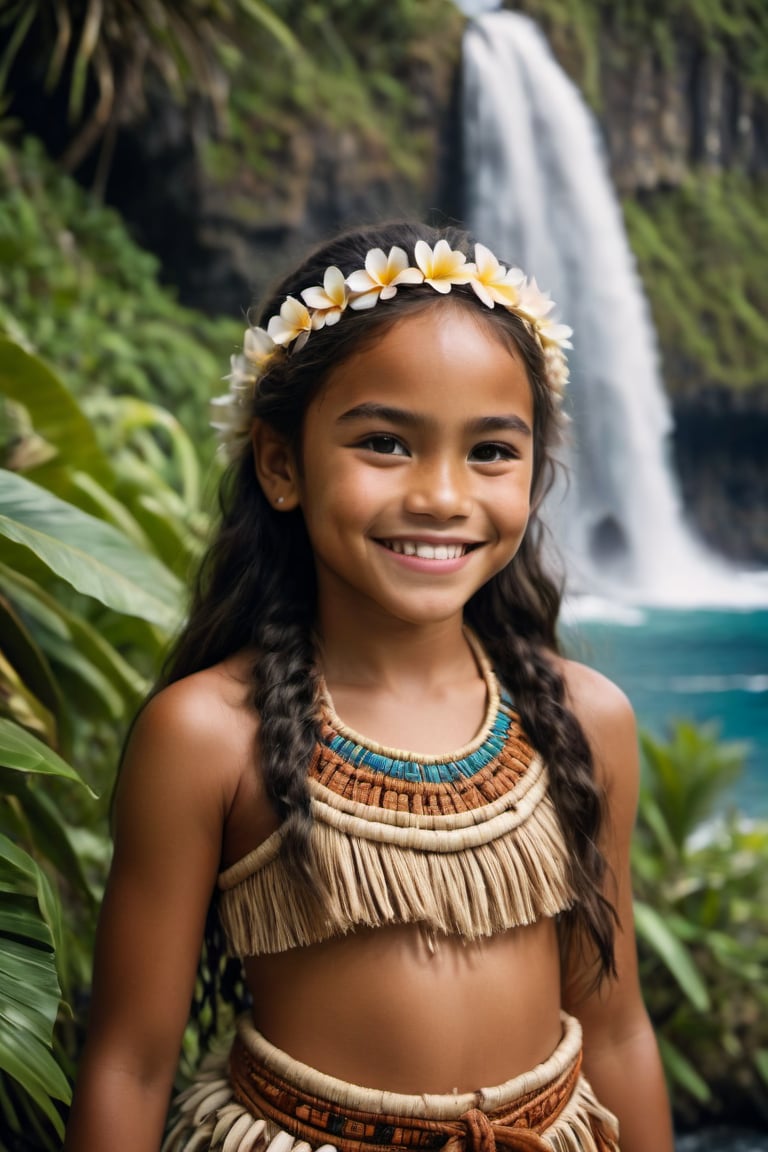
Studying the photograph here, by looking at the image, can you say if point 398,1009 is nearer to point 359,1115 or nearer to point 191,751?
point 359,1115

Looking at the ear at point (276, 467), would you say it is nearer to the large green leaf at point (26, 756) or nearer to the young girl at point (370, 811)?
the young girl at point (370, 811)

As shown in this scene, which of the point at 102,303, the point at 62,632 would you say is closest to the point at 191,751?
the point at 62,632

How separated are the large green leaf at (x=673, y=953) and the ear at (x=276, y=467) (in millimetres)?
1454

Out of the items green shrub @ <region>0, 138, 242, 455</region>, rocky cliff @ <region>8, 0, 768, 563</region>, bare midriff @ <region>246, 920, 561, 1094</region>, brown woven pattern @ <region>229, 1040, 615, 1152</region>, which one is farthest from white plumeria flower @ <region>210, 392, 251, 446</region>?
rocky cliff @ <region>8, 0, 768, 563</region>

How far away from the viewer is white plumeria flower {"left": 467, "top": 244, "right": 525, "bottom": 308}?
115 centimetres

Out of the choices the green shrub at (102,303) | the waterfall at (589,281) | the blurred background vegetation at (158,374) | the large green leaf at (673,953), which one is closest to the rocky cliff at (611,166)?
the blurred background vegetation at (158,374)

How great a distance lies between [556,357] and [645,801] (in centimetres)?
177

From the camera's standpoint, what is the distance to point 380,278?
3.70 ft

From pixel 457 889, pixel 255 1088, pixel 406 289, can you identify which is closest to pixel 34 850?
pixel 255 1088

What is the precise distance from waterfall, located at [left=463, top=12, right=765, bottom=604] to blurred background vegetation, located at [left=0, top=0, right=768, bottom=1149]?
0.63ft

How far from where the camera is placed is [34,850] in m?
1.51

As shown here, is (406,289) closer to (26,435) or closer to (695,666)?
(26,435)

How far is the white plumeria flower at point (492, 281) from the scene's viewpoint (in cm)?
115

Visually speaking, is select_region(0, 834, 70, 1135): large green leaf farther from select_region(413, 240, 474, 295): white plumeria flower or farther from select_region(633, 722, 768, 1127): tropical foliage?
select_region(633, 722, 768, 1127): tropical foliage
